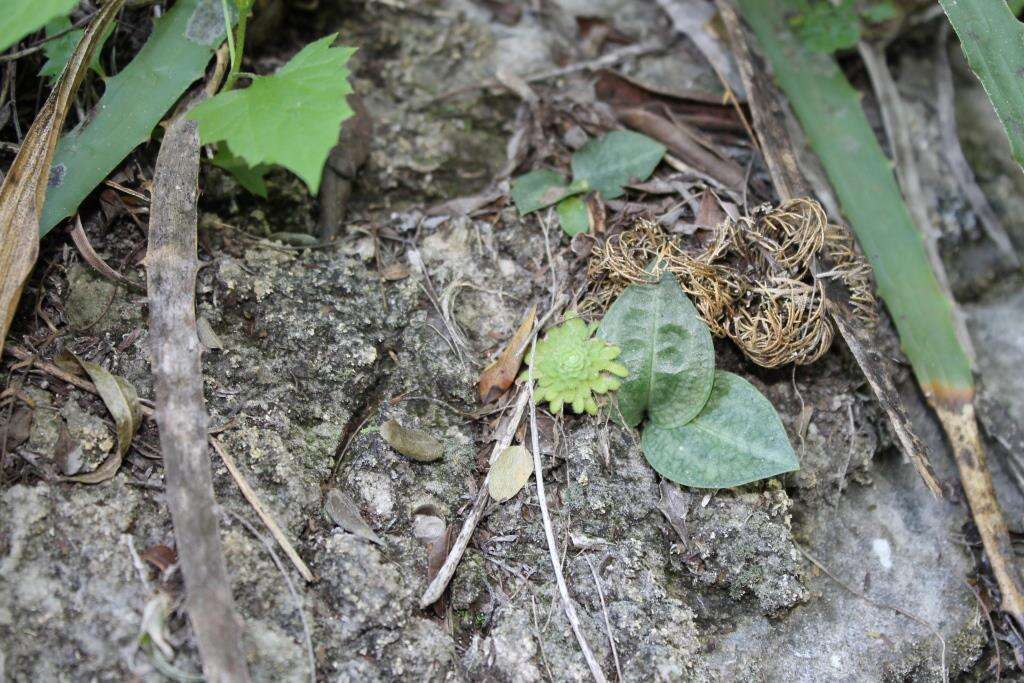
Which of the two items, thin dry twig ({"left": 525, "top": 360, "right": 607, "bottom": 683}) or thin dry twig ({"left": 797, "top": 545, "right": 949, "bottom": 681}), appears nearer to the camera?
thin dry twig ({"left": 525, "top": 360, "right": 607, "bottom": 683})

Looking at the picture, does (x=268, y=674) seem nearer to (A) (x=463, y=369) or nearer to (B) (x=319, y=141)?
(A) (x=463, y=369)

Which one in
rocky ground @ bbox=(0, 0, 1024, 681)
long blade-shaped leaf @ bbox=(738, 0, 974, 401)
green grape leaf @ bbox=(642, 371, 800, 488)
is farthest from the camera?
long blade-shaped leaf @ bbox=(738, 0, 974, 401)

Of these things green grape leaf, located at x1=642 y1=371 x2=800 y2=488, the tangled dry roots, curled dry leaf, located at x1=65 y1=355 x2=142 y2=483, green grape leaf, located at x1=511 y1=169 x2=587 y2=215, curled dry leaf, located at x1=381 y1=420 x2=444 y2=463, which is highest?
curled dry leaf, located at x1=65 y1=355 x2=142 y2=483

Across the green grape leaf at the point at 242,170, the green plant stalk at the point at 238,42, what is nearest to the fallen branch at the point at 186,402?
the green grape leaf at the point at 242,170

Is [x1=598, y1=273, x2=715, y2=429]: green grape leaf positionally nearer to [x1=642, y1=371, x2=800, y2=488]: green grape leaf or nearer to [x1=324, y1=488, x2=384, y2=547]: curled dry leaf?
[x1=642, y1=371, x2=800, y2=488]: green grape leaf

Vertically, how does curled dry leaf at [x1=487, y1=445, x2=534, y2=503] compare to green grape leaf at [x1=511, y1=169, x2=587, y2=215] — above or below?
below

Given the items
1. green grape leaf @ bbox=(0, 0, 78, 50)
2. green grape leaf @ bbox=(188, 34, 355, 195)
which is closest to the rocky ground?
green grape leaf @ bbox=(188, 34, 355, 195)

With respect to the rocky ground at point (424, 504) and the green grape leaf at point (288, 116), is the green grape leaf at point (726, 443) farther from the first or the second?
the green grape leaf at point (288, 116)

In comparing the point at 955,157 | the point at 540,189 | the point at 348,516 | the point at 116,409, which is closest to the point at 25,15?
the point at 116,409
